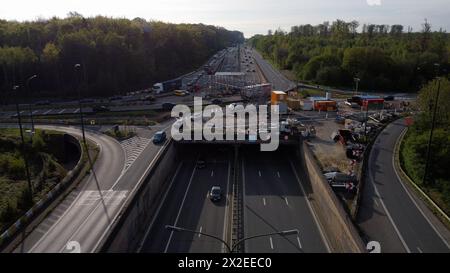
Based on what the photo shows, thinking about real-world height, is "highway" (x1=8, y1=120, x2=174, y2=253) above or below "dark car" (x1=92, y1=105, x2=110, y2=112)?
below

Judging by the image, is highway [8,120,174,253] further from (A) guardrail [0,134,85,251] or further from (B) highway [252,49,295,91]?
(B) highway [252,49,295,91]

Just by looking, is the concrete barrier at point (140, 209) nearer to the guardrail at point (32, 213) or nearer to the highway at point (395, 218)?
the guardrail at point (32, 213)

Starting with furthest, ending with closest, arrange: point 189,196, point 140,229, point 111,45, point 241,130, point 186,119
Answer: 1. point 111,45
2. point 186,119
3. point 241,130
4. point 189,196
5. point 140,229

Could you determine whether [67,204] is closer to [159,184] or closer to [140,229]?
[140,229]

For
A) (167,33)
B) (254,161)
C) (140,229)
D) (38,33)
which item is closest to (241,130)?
(254,161)

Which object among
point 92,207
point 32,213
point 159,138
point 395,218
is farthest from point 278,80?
point 32,213

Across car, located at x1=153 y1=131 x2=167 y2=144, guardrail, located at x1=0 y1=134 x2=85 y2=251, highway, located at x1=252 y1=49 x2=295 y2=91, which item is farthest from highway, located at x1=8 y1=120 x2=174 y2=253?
highway, located at x1=252 y1=49 x2=295 y2=91
